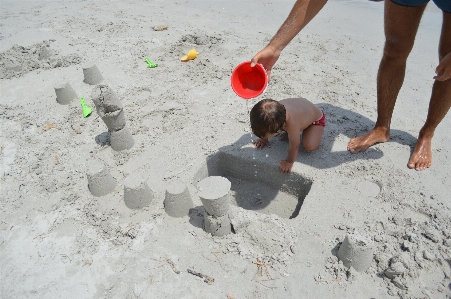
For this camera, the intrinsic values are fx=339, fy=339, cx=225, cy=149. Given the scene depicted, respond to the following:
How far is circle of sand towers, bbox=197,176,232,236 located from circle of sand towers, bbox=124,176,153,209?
0.56 meters

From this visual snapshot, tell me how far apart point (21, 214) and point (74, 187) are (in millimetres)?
449

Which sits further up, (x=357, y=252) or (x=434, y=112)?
(x=434, y=112)

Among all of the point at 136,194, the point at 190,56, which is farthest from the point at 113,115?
the point at 190,56

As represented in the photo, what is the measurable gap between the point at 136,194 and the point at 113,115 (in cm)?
89

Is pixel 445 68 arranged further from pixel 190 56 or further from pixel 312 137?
pixel 190 56

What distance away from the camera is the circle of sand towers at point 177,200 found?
2.53m

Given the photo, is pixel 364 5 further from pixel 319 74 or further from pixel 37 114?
pixel 37 114

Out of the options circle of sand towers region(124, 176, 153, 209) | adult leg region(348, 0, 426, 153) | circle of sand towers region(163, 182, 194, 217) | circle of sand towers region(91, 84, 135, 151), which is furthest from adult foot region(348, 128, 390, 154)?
circle of sand towers region(91, 84, 135, 151)

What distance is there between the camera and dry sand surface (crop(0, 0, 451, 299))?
2.23 metres

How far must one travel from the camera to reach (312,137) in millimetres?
3096

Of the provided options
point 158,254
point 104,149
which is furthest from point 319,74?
point 158,254

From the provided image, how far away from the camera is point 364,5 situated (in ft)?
20.3

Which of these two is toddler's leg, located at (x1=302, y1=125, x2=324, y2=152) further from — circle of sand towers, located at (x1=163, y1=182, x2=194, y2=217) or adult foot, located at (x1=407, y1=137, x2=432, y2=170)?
circle of sand towers, located at (x1=163, y1=182, x2=194, y2=217)

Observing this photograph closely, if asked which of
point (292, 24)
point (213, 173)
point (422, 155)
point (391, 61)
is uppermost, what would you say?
point (292, 24)
